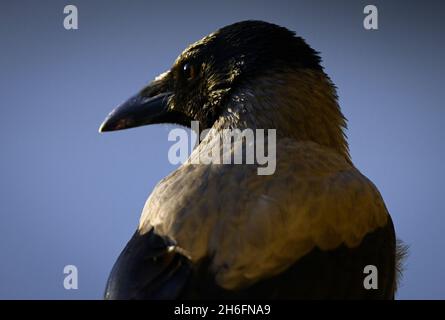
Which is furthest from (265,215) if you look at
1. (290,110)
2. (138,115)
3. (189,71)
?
(138,115)

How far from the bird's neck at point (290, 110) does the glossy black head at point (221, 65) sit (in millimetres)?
71

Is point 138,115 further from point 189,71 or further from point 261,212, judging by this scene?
point 261,212

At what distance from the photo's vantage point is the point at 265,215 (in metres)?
2.29

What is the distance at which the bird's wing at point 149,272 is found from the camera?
2211 mm

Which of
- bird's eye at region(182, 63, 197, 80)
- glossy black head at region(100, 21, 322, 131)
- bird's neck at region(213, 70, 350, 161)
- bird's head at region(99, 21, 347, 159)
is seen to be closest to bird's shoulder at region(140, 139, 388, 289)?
bird's neck at region(213, 70, 350, 161)

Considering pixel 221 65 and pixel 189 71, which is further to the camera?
pixel 189 71

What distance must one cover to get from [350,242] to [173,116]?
1.45 m

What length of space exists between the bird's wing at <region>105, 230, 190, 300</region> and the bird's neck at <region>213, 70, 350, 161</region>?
89 cm

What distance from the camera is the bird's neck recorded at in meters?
3.14

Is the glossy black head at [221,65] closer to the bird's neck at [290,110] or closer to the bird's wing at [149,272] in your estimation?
the bird's neck at [290,110]

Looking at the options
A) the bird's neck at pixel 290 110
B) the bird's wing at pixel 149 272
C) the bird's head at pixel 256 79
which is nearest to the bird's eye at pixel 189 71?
the bird's head at pixel 256 79

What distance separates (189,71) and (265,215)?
143cm
